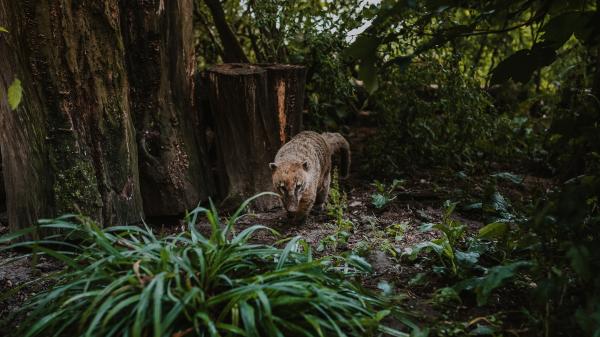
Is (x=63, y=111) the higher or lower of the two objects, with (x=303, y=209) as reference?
higher

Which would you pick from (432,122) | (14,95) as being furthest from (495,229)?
(432,122)

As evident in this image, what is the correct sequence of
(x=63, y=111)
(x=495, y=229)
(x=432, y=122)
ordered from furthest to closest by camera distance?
(x=432, y=122)
(x=63, y=111)
(x=495, y=229)

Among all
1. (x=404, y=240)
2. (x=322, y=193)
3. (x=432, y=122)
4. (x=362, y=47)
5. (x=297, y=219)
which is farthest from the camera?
(x=432, y=122)

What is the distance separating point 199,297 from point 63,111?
2065mm

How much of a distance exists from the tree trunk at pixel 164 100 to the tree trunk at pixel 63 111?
0.44 meters

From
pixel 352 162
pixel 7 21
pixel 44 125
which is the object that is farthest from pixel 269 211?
pixel 7 21

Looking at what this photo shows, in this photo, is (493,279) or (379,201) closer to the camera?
(493,279)

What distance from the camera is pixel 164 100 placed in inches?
201

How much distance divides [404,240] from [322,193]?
1559 mm

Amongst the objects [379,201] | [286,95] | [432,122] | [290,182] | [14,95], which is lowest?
[379,201]

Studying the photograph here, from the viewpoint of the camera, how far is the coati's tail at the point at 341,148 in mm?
6207

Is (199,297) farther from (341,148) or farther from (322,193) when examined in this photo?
(341,148)

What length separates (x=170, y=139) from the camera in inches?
203

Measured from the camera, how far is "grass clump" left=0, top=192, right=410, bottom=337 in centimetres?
272
